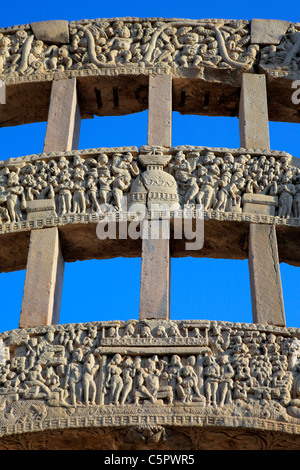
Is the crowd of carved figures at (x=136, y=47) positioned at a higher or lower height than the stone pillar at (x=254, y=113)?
higher

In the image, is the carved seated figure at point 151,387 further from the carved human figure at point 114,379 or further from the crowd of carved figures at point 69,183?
the crowd of carved figures at point 69,183

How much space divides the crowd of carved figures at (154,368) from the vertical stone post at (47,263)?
15.8 inches

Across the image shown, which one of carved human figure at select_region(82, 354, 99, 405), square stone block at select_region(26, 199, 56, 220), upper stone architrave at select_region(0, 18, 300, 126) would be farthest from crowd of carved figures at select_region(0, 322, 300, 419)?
upper stone architrave at select_region(0, 18, 300, 126)

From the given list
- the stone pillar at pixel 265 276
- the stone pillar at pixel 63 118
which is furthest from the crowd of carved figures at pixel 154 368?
the stone pillar at pixel 63 118

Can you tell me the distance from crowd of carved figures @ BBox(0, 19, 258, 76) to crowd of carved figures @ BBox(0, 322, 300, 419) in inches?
176

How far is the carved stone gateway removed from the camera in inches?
376

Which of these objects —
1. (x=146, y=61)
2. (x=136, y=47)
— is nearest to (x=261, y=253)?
(x=146, y=61)

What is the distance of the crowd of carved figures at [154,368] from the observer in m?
9.62

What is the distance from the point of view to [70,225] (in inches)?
443

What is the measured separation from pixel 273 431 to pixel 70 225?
3.48 m
